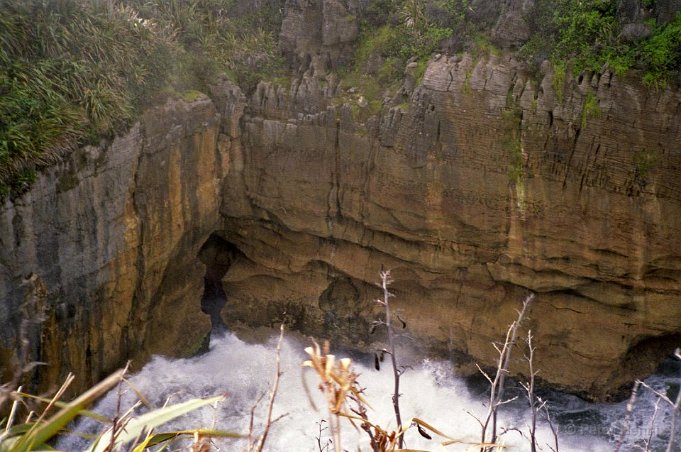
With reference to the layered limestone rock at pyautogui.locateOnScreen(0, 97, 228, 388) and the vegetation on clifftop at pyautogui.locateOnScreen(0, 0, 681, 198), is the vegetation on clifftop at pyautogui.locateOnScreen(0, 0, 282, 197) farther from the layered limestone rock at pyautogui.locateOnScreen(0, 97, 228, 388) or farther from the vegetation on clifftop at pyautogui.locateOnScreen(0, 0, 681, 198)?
the layered limestone rock at pyautogui.locateOnScreen(0, 97, 228, 388)

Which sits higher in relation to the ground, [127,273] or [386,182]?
[386,182]

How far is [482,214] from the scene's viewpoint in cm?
1141

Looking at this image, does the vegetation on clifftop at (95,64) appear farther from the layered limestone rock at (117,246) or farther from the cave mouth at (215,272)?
the cave mouth at (215,272)

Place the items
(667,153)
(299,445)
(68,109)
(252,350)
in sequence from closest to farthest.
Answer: (68,109) < (667,153) < (299,445) < (252,350)

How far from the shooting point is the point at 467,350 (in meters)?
12.3

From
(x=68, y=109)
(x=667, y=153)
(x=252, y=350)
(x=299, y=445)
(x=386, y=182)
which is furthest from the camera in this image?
(x=252, y=350)

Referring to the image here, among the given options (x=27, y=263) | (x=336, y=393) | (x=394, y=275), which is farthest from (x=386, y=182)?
(x=336, y=393)

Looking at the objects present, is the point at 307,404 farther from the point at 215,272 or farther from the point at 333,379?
the point at 333,379

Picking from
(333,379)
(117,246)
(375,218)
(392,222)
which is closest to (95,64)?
(117,246)

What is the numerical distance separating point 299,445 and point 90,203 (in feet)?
15.9

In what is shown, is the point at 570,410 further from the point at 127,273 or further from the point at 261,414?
the point at 127,273

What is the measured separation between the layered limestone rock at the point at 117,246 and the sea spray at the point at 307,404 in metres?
0.63

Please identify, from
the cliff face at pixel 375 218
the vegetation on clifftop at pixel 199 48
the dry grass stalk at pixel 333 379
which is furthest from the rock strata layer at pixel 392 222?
the dry grass stalk at pixel 333 379

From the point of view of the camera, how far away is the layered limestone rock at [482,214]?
1067cm
